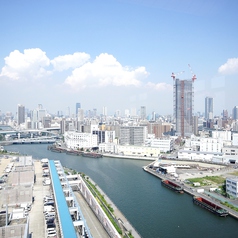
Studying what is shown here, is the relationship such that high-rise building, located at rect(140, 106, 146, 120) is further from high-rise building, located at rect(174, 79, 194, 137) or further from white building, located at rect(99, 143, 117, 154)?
white building, located at rect(99, 143, 117, 154)

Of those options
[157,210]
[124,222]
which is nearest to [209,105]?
[157,210]

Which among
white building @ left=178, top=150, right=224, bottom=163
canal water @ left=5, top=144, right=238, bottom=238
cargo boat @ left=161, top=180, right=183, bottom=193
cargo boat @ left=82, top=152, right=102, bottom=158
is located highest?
white building @ left=178, top=150, right=224, bottom=163

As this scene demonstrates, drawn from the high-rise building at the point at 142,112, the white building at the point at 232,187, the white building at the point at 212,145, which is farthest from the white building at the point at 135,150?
the high-rise building at the point at 142,112

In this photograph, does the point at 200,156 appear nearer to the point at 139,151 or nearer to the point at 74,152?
the point at 139,151

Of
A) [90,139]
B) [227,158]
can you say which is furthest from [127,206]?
[90,139]

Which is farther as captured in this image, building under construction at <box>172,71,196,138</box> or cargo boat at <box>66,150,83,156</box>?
building under construction at <box>172,71,196,138</box>

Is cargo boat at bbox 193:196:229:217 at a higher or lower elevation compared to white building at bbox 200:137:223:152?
lower

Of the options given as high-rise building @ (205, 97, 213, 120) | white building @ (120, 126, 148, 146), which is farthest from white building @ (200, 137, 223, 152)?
white building @ (120, 126, 148, 146)
